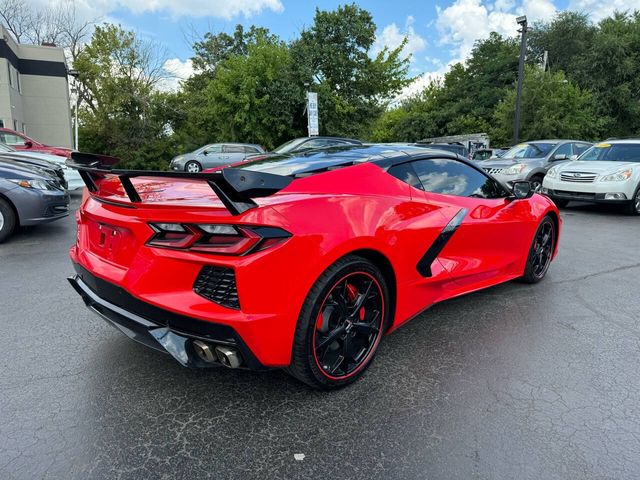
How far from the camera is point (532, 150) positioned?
37.9 ft

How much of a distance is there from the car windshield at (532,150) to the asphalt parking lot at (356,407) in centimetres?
860

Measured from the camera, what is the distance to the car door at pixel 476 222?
3.24 metres

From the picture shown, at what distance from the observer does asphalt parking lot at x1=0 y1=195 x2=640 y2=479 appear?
6.56 ft

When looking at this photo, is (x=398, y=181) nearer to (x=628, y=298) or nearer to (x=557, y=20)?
(x=628, y=298)

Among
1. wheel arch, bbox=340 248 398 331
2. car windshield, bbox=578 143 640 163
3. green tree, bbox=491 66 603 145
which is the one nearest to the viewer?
wheel arch, bbox=340 248 398 331

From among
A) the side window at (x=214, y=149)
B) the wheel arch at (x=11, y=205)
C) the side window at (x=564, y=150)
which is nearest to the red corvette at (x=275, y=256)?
the wheel arch at (x=11, y=205)

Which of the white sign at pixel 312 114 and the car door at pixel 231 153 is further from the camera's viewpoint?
the car door at pixel 231 153

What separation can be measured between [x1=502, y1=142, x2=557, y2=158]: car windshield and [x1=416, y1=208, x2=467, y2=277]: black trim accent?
9.38 meters

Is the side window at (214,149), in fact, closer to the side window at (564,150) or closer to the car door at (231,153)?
the car door at (231,153)

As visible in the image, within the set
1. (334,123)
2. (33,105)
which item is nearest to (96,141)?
(33,105)

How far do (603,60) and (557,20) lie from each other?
1325 cm

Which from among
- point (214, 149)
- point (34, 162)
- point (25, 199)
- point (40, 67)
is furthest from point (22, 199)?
point (40, 67)

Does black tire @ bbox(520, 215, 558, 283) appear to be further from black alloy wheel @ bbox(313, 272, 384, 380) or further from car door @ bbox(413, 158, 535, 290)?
black alloy wheel @ bbox(313, 272, 384, 380)

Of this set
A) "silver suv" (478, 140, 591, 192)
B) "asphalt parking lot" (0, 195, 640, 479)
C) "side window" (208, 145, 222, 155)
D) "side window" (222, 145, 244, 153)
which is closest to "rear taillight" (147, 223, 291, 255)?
"asphalt parking lot" (0, 195, 640, 479)
